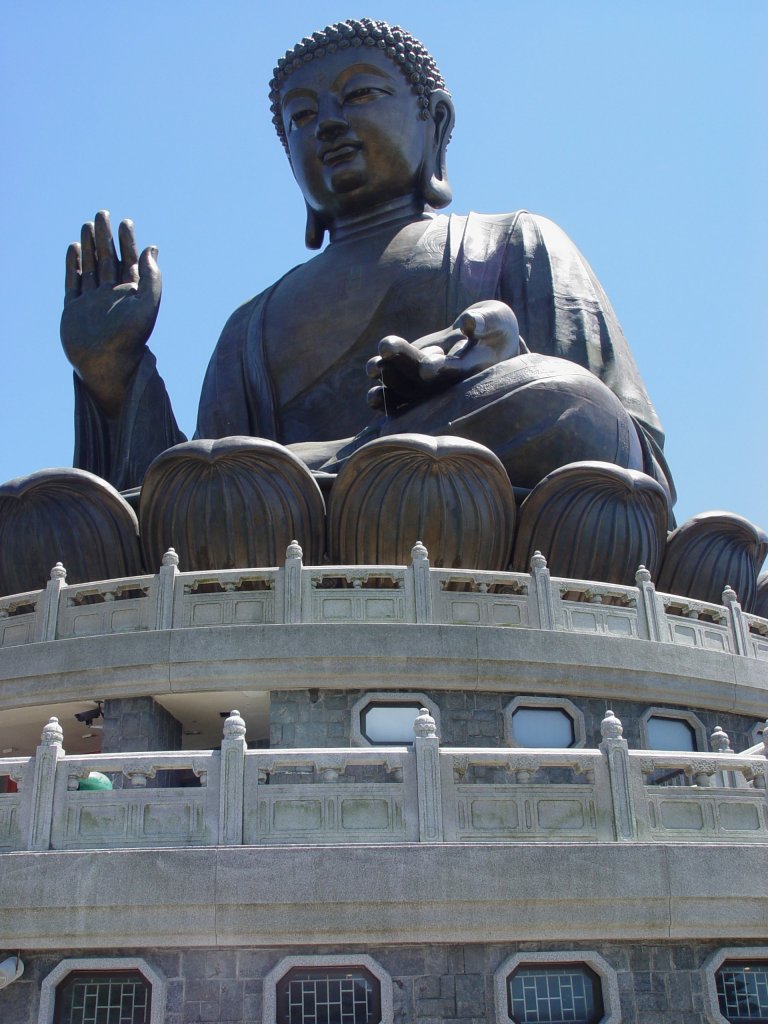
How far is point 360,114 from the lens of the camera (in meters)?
13.8

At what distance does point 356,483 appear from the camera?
902 cm

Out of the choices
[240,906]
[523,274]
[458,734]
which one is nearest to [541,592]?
[458,734]

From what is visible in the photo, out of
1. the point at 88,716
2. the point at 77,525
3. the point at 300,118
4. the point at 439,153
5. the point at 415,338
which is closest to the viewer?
the point at 88,716

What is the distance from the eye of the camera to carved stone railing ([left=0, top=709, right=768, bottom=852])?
215 inches

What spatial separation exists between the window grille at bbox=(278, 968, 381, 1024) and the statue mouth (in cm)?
1043

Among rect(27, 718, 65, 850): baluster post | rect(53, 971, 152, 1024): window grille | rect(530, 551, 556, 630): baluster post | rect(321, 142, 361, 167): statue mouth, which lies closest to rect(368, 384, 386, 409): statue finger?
rect(530, 551, 556, 630): baluster post

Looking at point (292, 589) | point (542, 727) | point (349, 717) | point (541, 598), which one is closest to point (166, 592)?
point (292, 589)

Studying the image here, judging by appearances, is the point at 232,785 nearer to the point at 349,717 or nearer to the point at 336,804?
the point at 336,804

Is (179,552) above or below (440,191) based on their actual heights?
below

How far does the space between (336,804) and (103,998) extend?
122 cm

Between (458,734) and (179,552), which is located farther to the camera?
(179,552)

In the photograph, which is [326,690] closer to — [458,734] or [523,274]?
[458,734]

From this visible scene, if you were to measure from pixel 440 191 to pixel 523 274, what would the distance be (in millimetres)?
2237

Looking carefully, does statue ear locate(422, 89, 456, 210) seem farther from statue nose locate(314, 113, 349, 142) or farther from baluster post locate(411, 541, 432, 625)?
baluster post locate(411, 541, 432, 625)
